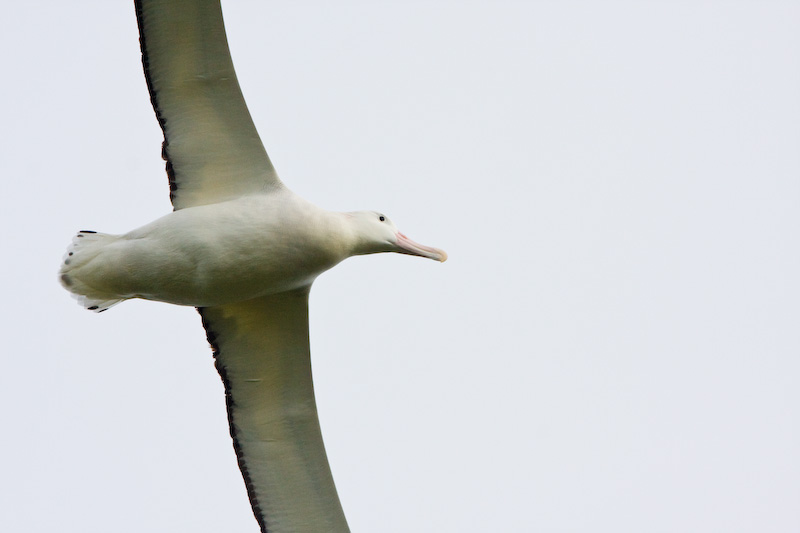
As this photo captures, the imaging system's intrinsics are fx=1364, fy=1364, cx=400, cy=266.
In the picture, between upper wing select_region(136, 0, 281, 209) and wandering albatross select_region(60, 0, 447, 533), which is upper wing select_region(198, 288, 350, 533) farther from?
upper wing select_region(136, 0, 281, 209)

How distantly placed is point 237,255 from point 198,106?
1.54m

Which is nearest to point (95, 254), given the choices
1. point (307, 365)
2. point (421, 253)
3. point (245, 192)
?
point (245, 192)

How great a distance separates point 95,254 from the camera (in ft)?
42.5

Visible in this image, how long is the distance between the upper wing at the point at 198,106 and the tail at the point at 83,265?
88 cm

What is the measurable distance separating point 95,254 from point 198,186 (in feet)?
4.02

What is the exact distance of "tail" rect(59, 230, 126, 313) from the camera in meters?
13.0

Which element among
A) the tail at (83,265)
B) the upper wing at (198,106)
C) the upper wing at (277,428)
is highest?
the upper wing at (198,106)

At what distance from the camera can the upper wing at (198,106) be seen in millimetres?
12664

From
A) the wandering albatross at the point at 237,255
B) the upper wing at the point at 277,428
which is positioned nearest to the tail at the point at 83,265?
the wandering albatross at the point at 237,255

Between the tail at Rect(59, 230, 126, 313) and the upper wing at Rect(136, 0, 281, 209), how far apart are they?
88 cm

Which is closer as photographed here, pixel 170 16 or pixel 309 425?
pixel 170 16

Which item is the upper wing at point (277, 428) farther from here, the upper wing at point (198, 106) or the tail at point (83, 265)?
the upper wing at point (198, 106)

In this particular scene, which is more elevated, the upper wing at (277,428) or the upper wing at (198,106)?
the upper wing at (198,106)

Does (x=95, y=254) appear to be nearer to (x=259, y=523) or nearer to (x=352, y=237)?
(x=352, y=237)
